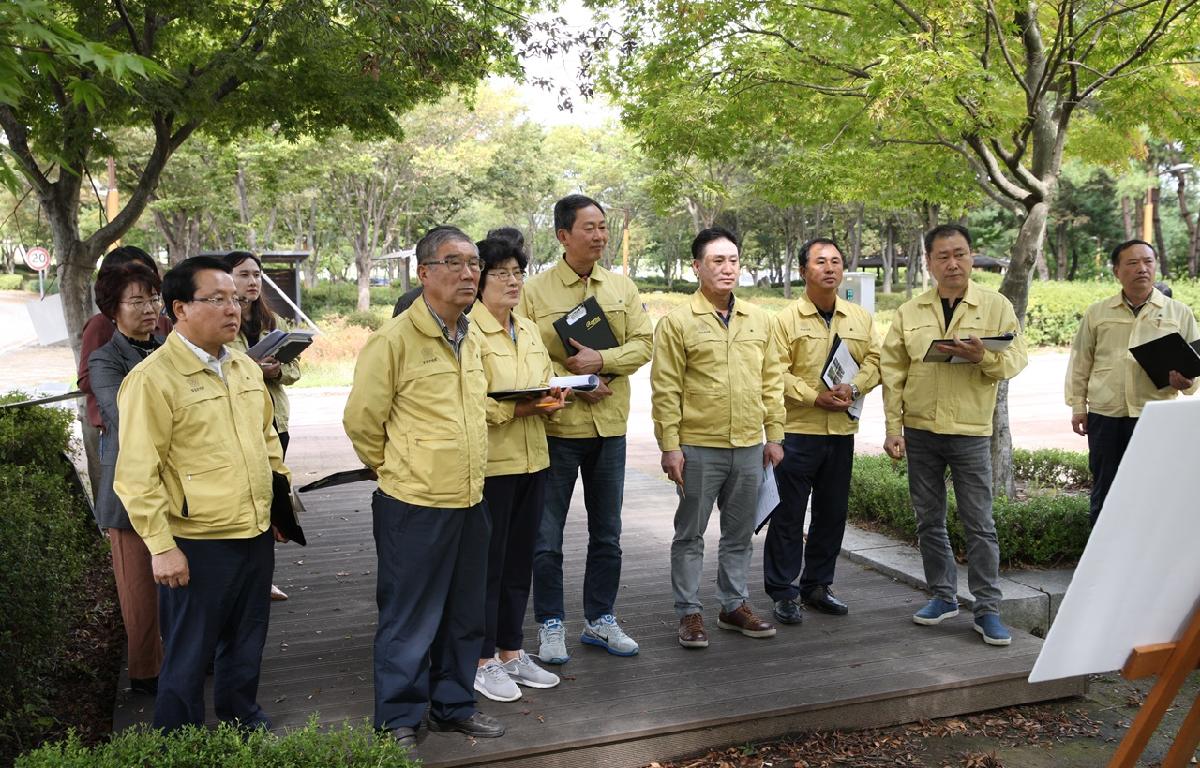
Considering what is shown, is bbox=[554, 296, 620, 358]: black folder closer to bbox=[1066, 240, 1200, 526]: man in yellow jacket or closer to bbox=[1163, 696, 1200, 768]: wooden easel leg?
bbox=[1163, 696, 1200, 768]: wooden easel leg

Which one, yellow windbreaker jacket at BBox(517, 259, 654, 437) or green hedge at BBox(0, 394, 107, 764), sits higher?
yellow windbreaker jacket at BBox(517, 259, 654, 437)

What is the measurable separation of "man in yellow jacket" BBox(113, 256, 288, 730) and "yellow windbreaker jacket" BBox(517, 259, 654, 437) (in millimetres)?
1452

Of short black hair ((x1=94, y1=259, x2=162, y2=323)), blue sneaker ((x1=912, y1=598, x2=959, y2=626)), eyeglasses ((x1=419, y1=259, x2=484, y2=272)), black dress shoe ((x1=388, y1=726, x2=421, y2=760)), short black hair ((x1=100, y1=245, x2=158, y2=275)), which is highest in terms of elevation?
short black hair ((x1=100, y1=245, x2=158, y2=275))

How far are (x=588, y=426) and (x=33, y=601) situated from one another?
2.44 m

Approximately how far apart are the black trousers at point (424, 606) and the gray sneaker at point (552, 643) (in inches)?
27.3

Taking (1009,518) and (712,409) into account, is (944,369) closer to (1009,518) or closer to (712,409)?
(712,409)

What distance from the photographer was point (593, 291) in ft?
15.0

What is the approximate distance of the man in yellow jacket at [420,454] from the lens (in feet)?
11.4

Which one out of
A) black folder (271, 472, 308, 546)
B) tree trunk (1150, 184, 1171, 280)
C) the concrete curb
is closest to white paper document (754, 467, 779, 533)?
the concrete curb

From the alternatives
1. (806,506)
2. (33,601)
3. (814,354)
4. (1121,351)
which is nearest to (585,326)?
(814,354)

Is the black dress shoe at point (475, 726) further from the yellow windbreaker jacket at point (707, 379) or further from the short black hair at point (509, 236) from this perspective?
the short black hair at point (509, 236)

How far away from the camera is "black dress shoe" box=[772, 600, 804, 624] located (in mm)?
5004

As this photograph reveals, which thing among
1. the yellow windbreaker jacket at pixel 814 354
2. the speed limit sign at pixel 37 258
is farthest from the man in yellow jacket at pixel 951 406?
the speed limit sign at pixel 37 258

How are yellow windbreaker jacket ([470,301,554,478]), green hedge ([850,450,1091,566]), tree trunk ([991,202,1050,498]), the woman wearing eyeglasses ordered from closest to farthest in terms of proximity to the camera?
→ yellow windbreaker jacket ([470,301,554,478])
the woman wearing eyeglasses
green hedge ([850,450,1091,566])
tree trunk ([991,202,1050,498])
